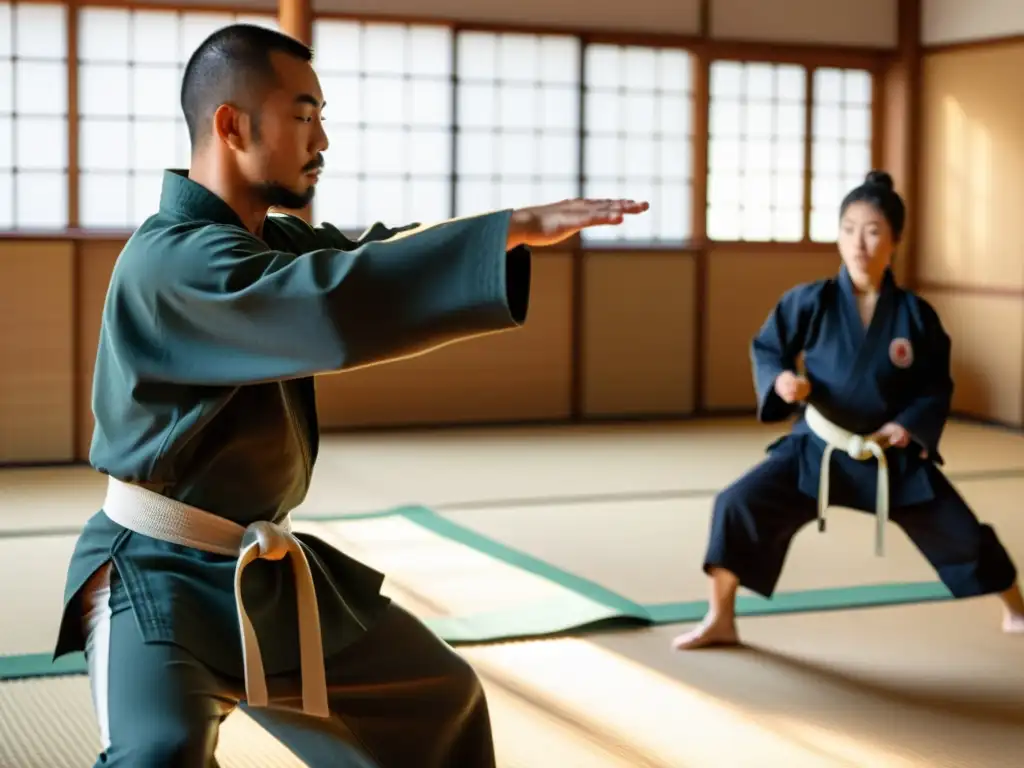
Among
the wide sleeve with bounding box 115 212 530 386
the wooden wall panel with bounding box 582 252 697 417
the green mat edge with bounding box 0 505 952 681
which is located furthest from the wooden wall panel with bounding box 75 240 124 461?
the wide sleeve with bounding box 115 212 530 386

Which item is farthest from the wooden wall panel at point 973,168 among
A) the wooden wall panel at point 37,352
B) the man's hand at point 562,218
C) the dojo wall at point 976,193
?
the man's hand at point 562,218

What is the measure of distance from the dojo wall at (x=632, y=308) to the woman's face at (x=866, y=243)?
380cm

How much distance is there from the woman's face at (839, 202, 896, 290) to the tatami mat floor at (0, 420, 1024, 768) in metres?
0.86

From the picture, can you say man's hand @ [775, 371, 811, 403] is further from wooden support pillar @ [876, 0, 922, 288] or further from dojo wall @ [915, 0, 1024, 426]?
wooden support pillar @ [876, 0, 922, 288]

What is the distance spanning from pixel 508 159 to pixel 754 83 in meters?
1.46

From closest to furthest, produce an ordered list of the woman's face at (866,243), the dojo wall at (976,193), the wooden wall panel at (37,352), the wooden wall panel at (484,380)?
1. the woman's face at (866,243)
2. the wooden wall panel at (37,352)
3. the wooden wall panel at (484,380)
4. the dojo wall at (976,193)

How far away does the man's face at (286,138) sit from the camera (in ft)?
5.74

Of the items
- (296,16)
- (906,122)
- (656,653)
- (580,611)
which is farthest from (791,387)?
(906,122)

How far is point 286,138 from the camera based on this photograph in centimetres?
175

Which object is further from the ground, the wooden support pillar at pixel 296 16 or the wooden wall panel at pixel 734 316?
the wooden support pillar at pixel 296 16

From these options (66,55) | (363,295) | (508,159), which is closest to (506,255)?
(363,295)

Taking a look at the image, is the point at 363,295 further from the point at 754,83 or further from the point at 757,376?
the point at 754,83

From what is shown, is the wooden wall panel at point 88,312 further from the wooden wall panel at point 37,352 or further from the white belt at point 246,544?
the white belt at point 246,544

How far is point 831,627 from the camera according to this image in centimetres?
357
